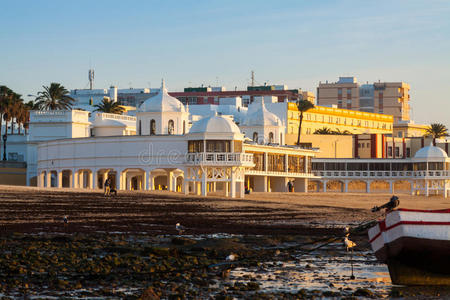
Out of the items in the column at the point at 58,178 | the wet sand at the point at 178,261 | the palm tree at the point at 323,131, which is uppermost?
the palm tree at the point at 323,131

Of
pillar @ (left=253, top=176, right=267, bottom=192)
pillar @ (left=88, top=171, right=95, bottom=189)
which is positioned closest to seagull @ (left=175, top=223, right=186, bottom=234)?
pillar @ (left=88, top=171, right=95, bottom=189)

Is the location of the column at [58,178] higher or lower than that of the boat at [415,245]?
higher

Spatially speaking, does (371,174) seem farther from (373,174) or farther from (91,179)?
(91,179)

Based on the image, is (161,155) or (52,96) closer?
(161,155)

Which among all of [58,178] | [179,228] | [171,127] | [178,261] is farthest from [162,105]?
[178,261]

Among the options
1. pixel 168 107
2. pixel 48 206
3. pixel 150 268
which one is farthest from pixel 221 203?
pixel 150 268

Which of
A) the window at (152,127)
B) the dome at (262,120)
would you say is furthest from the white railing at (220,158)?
the dome at (262,120)

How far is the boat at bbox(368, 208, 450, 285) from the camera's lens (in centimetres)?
1961

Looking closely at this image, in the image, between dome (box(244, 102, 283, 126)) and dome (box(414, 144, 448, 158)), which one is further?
dome (box(414, 144, 448, 158))

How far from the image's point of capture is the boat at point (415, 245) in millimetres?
19609

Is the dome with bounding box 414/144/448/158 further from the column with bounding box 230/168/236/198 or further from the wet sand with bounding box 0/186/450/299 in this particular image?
the wet sand with bounding box 0/186/450/299

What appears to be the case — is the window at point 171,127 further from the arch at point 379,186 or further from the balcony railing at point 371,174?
the arch at point 379,186

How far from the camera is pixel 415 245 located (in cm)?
1970

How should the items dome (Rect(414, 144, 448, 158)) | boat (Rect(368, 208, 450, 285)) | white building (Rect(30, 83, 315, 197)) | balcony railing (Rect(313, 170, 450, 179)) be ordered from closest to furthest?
boat (Rect(368, 208, 450, 285)), white building (Rect(30, 83, 315, 197)), dome (Rect(414, 144, 448, 158)), balcony railing (Rect(313, 170, 450, 179))
